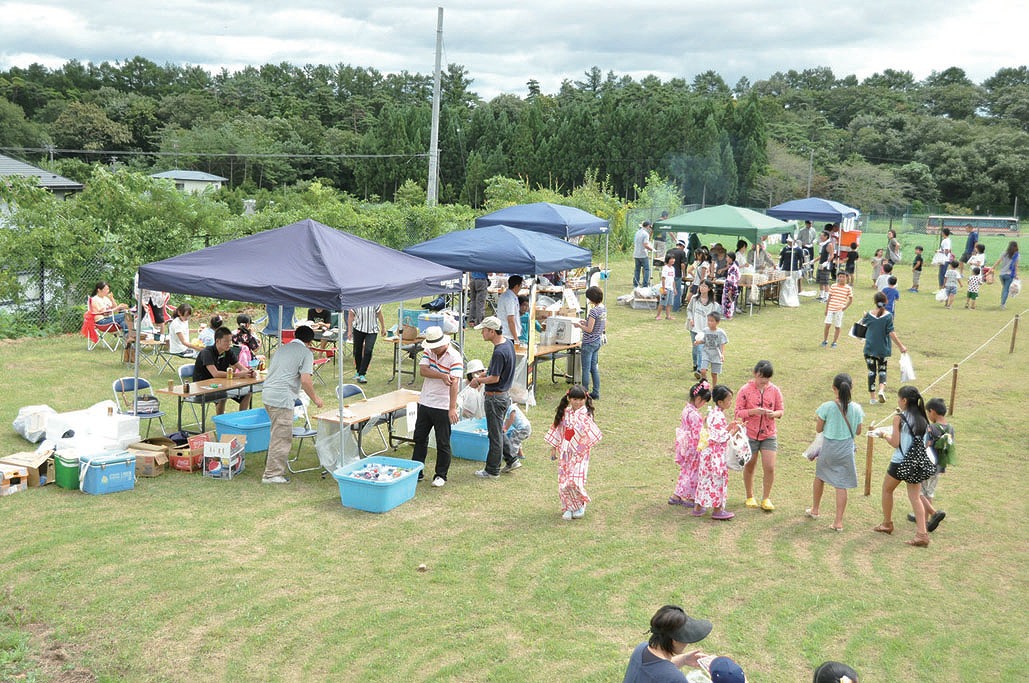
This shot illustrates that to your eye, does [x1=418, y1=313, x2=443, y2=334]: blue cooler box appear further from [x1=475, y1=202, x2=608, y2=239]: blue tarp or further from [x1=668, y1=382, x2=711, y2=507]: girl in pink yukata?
[x1=668, y1=382, x2=711, y2=507]: girl in pink yukata

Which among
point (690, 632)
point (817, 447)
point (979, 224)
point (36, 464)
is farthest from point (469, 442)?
point (979, 224)

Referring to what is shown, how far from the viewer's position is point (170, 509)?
7773 millimetres

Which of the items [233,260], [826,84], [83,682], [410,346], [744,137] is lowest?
[83,682]

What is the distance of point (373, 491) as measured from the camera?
784 centimetres

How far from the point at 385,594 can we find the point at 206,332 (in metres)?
7.01

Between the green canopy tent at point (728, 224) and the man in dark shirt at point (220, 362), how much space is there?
12361mm

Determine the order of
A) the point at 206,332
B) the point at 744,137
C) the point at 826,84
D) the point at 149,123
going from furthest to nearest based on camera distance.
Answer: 1. the point at 826,84
2. the point at 149,123
3. the point at 744,137
4. the point at 206,332

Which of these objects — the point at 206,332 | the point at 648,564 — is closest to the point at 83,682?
the point at 648,564

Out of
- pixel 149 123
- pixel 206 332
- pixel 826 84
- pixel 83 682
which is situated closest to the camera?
pixel 83 682

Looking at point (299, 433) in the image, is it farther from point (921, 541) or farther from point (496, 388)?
point (921, 541)

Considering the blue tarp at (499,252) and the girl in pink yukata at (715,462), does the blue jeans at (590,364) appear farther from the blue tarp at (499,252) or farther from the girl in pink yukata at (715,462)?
the girl in pink yukata at (715,462)

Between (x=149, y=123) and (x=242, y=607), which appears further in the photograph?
(x=149, y=123)

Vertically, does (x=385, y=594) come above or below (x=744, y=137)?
below

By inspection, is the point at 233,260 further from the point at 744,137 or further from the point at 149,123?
the point at 149,123
